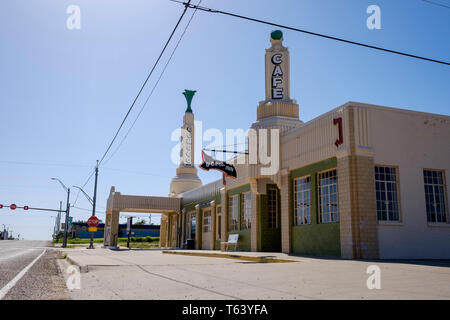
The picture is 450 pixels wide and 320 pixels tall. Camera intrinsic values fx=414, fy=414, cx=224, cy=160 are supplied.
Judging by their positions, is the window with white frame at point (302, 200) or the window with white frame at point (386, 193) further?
the window with white frame at point (302, 200)

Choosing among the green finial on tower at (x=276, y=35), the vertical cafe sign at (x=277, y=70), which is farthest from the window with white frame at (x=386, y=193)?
the green finial on tower at (x=276, y=35)

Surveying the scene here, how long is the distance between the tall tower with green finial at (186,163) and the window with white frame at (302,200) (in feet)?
86.7

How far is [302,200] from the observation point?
20.8 m

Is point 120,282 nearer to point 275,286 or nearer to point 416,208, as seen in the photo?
point 275,286

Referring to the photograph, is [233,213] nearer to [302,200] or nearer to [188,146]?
[302,200]

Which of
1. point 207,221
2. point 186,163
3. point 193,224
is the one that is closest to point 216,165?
point 207,221

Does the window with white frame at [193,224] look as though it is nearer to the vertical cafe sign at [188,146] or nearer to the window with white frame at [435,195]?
the vertical cafe sign at [188,146]

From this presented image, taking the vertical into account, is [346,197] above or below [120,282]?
above

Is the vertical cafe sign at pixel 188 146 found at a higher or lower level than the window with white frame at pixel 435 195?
higher

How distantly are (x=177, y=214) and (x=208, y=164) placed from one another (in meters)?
20.5

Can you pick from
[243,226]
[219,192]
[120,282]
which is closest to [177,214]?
[219,192]

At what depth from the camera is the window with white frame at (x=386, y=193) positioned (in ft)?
56.6

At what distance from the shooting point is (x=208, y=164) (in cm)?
2583
